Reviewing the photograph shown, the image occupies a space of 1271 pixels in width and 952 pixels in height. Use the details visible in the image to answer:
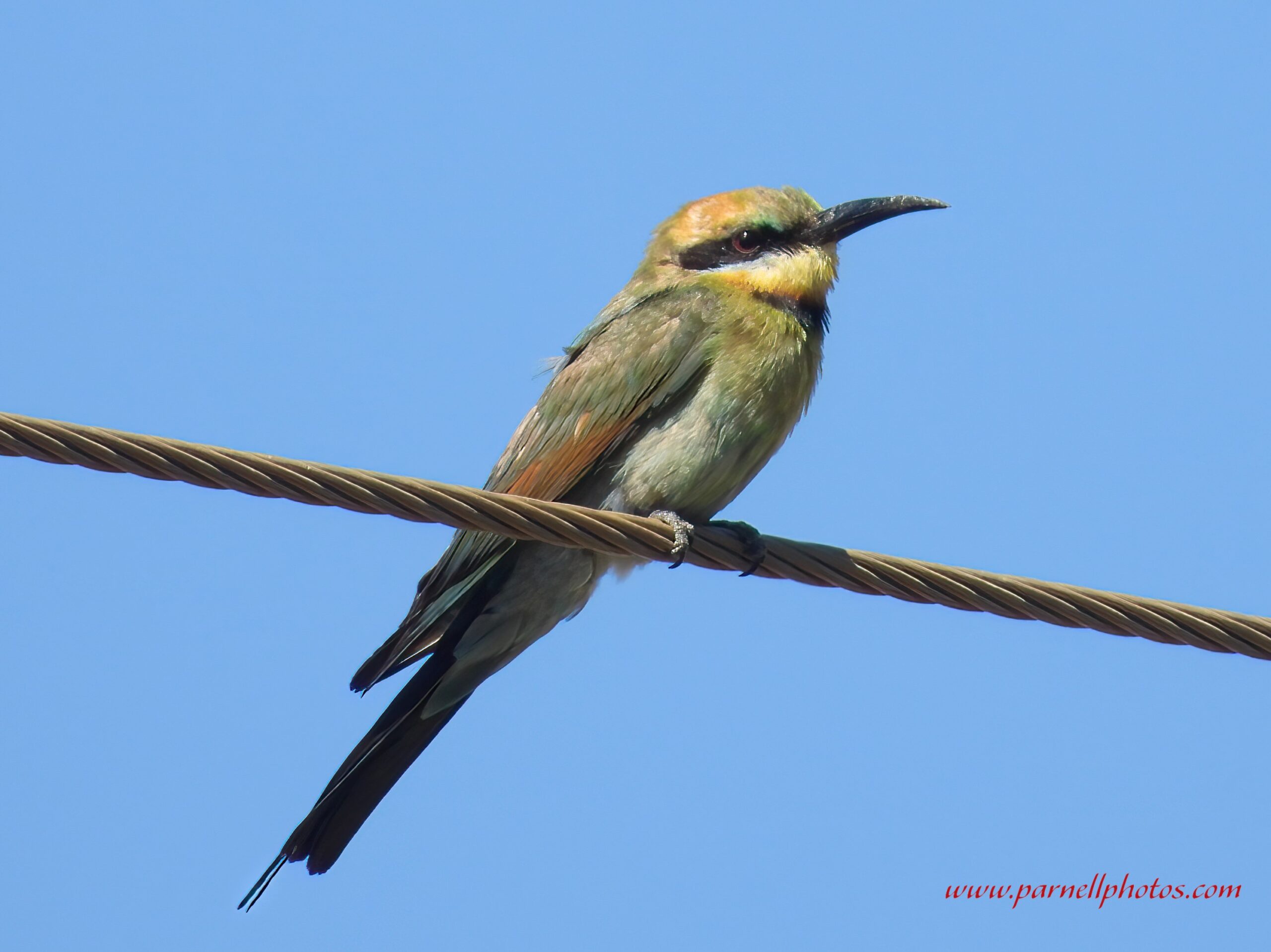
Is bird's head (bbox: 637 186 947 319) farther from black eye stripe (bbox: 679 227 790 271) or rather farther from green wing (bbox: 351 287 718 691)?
green wing (bbox: 351 287 718 691)

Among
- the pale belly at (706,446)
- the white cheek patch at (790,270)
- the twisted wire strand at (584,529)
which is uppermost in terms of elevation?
the white cheek patch at (790,270)

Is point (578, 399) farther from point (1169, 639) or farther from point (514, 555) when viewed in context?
point (1169, 639)

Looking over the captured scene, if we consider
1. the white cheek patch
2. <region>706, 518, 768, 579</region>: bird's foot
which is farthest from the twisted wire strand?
the white cheek patch

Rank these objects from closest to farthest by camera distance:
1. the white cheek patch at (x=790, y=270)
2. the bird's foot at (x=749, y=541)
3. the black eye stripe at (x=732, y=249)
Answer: the bird's foot at (x=749, y=541) < the white cheek patch at (x=790, y=270) < the black eye stripe at (x=732, y=249)

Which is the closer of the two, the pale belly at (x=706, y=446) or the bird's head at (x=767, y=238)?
the pale belly at (x=706, y=446)

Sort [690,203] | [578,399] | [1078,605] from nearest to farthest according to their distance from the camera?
[1078,605] < [578,399] < [690,203]

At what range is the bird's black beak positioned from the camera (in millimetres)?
4035

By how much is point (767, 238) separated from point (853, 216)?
27cm

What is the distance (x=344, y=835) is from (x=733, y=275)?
5.80 feet

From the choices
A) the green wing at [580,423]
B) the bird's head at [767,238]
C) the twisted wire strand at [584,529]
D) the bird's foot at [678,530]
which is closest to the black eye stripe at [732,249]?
the bird's head at [767,238]

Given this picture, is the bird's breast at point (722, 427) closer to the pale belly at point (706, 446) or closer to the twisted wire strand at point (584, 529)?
the pale belly at point (706, 446)

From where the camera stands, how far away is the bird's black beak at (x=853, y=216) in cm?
404

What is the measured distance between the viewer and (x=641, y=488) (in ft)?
11.4

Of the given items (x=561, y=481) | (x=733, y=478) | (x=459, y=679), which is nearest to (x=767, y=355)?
(x=733, y=478)
